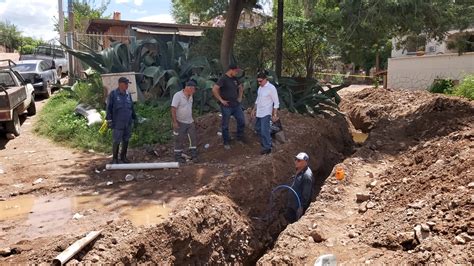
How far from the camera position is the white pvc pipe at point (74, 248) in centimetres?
501

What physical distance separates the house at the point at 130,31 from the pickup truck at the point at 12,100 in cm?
596

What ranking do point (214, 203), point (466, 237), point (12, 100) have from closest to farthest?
point (466, 237), point (214, 203), point (12, 100)

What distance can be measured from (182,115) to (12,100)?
437 cm

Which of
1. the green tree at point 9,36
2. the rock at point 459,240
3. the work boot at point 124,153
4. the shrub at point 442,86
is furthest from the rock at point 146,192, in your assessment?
the green tree at point 9,36

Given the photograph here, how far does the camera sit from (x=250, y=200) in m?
8.30

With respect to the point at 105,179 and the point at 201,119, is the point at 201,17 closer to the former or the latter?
the point at 201,119

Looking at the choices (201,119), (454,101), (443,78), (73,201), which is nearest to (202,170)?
(73,201)

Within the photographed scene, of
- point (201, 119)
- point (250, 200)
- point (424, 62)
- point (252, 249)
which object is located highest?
point (424, 62)

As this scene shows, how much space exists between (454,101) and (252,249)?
8.68m

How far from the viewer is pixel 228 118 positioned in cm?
967

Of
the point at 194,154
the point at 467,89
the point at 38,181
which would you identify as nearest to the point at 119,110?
the point at 194,154

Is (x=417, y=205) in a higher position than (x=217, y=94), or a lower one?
lower

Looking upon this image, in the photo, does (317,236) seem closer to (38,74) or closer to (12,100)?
(12,100)

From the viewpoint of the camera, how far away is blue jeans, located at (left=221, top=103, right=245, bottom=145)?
963cm
